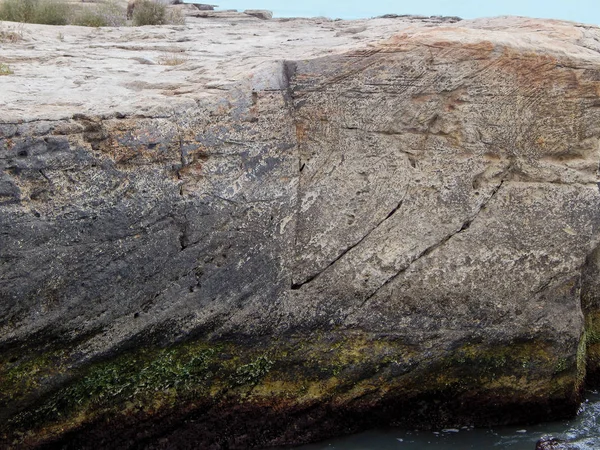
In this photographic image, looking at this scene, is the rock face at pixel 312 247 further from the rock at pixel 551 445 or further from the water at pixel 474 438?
the rock at pixel 551 445

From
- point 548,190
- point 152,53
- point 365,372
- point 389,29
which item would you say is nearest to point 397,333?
point 365,372

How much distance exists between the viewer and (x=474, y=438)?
686 cm

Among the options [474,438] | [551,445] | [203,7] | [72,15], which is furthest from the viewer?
[203,7]

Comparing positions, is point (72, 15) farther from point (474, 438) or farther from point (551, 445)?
point (551, 445)

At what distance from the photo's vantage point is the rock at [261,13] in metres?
12.9

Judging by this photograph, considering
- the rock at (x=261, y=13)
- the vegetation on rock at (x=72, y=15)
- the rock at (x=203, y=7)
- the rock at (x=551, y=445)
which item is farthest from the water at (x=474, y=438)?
the rock at (x=203, y=7)

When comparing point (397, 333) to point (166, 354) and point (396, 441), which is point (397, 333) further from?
point (166, 354)

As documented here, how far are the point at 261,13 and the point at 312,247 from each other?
7.10 m

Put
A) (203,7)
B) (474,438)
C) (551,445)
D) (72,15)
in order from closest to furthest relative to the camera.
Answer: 1. (551,445)
2. (474,438)
3. (72,15)
4. (203,7)

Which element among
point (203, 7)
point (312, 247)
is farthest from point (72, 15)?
point (312, 247)

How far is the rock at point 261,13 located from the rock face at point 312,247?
6.16 metres

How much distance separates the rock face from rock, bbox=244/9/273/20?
Result: 616 centimetres

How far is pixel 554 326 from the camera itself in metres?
6.92

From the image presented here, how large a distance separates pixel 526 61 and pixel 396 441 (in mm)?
2911
